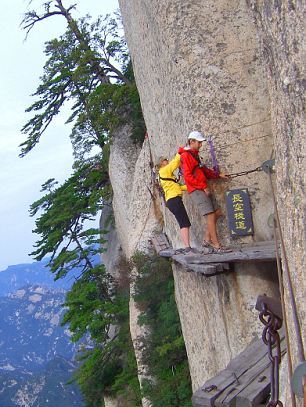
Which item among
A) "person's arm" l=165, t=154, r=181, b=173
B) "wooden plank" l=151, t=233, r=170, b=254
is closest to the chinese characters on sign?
"person's arm" l=165, t=154, r=181, b=173

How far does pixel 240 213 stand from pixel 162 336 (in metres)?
6.96

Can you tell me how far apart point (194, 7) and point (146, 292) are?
8.08 metres

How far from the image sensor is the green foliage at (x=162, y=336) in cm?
1180

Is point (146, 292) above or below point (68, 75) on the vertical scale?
below

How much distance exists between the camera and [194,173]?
22.1 feet

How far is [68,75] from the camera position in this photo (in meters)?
18.4

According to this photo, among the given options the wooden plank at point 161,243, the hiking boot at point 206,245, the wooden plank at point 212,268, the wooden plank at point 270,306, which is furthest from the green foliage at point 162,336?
the wooden plank at point 270,306

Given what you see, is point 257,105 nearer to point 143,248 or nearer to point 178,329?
point 178,329

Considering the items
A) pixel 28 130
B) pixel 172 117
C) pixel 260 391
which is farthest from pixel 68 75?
pixel 260 391

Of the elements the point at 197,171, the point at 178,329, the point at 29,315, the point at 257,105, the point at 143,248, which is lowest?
the point at 29,315

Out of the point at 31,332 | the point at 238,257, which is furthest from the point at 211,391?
the point at 31,332

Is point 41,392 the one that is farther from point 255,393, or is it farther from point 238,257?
point 255,393

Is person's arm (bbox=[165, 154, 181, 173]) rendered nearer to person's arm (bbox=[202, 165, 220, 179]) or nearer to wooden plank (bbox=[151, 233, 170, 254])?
person's arm (bbox=[202, 165, 220, 179])

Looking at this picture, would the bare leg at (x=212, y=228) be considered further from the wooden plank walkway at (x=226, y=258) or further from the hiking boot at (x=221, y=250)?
the wooden plank walkway at (x=226, y=258)
